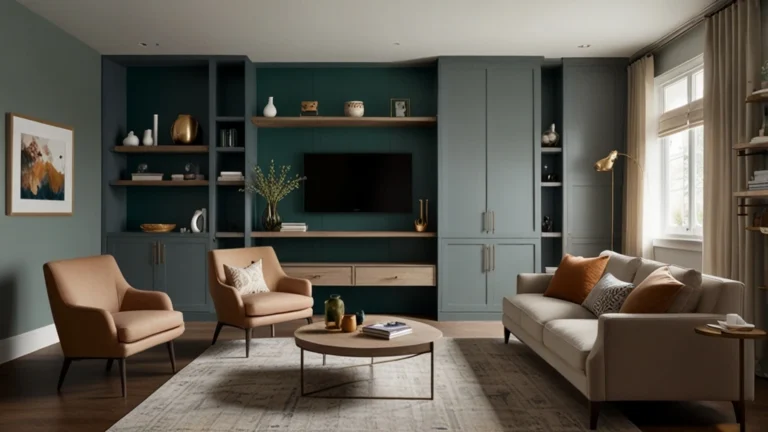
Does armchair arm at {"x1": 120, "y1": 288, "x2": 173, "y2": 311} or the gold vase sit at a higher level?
the gold vase

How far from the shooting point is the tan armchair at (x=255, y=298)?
4465 millimetres

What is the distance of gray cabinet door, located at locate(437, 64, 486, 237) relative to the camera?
6035 mm

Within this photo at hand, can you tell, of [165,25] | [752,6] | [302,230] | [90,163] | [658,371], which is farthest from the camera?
[302,230]

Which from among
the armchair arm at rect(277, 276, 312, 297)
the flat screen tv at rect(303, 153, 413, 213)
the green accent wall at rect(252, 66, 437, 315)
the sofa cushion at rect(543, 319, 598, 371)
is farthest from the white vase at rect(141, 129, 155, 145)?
the sofa cushion at rect(543, 319, 598, 371)

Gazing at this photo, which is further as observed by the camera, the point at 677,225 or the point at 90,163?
the point at 90,163

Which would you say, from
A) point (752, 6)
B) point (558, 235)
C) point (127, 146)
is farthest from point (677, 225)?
point (127, 146)

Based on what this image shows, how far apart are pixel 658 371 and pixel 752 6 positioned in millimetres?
2711

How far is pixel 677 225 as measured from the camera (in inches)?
211

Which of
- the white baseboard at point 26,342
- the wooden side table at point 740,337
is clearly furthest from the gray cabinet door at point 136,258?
the wooden side table at point 740,337

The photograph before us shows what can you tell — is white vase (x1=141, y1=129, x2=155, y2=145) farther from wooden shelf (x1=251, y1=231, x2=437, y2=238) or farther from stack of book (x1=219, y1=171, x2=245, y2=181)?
wooden shelf (x1=251, y1=231, x2=437, y2=238)

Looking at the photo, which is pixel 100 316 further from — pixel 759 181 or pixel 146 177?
pixel 759 181

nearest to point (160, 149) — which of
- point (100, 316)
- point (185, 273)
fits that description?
point (185, 273)

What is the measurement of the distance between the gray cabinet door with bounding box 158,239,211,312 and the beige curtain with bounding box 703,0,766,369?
456 centimetres

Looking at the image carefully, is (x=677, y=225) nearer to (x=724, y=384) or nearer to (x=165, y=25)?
(x=724, y=384)
